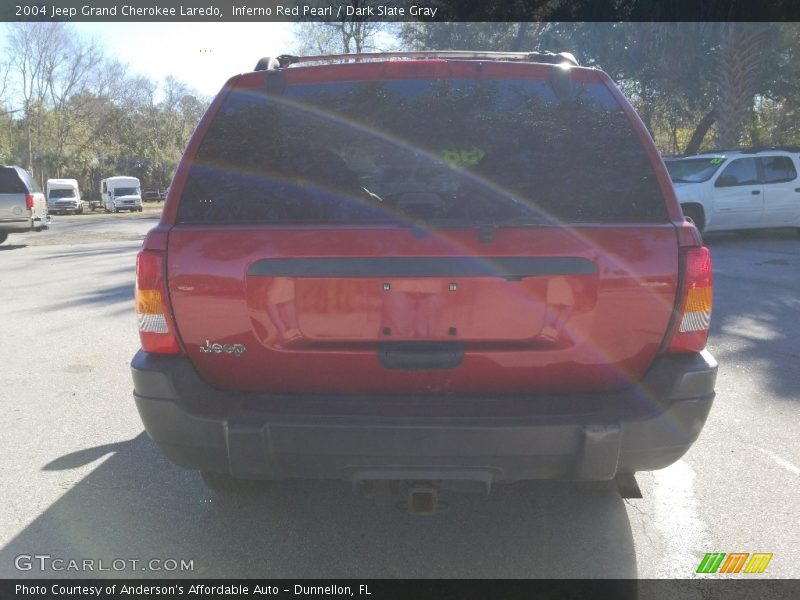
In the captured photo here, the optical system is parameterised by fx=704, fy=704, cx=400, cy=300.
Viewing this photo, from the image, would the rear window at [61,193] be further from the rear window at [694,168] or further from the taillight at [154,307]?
the taillight at [154,307]

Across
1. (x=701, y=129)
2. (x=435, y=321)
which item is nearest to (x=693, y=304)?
(x=435, y=321)

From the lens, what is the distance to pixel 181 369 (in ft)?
8.70

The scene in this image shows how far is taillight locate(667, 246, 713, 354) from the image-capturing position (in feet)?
8.45

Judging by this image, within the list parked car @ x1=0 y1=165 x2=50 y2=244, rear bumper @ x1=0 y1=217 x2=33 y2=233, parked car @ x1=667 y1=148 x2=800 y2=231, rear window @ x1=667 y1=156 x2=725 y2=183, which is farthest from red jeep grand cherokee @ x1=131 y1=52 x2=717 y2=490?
rear bumper @ x1=0 y1=217 x2=33 y2=233

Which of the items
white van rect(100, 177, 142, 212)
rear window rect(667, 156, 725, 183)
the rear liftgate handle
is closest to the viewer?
the rear liftgate handle

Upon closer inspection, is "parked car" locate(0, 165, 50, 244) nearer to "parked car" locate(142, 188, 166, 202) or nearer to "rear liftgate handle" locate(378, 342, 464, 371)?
"rear liftgate handle" locate(378, 342, 464, 371)

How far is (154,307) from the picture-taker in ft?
8.76

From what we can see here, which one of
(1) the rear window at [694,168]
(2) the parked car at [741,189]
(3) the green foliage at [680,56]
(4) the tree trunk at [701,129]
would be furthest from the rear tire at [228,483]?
(4) the tree trunk at [701,129]

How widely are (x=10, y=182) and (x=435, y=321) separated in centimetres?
1686

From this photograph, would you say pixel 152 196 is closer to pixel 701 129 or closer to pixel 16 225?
pixel 701 129

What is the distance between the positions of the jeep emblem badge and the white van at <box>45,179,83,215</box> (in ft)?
147

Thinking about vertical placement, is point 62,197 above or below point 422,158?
below

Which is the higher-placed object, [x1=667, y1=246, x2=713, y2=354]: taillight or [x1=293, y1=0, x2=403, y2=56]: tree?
[x1=293, y1=0, x2=403, y2=56]: tree

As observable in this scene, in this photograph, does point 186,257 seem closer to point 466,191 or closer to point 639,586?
point 466,191
